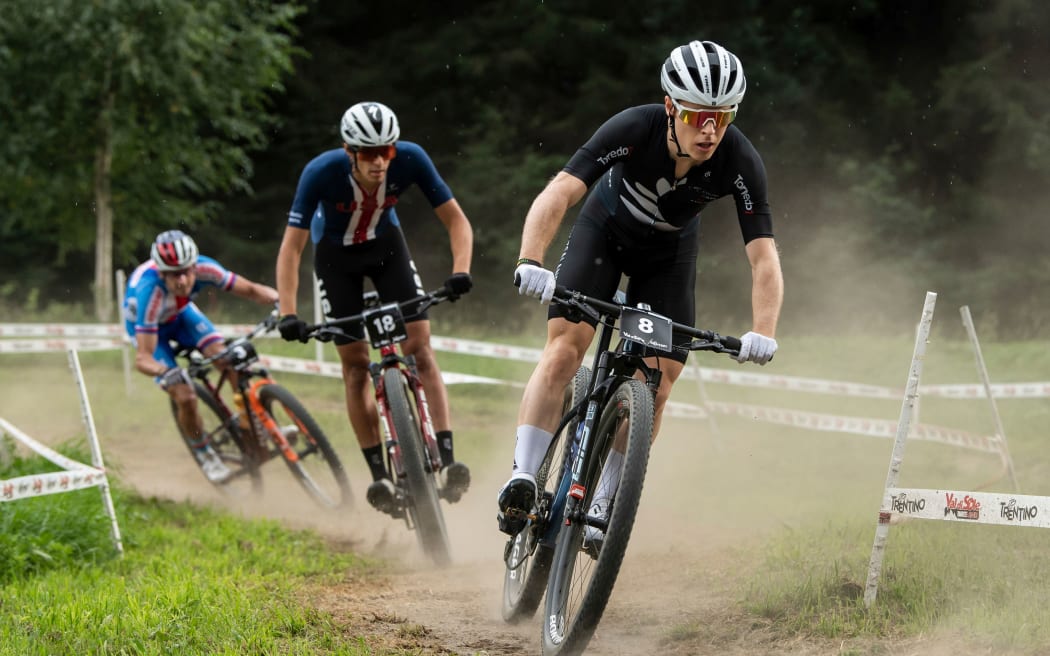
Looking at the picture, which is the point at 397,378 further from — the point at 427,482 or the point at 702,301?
the point at 702,301

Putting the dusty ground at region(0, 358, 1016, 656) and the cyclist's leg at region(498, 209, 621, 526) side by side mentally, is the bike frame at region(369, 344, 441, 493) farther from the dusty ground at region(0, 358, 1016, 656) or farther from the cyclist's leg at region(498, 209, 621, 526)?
the cyclist's leg at region(498, 209, 621, 526)

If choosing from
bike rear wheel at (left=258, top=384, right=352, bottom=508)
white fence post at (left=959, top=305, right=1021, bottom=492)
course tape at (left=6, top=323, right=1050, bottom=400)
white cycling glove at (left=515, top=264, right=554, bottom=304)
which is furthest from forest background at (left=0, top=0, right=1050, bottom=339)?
white cycling glove at (left=515, top=264, right=554, bottom=304)

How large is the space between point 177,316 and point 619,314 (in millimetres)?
5747

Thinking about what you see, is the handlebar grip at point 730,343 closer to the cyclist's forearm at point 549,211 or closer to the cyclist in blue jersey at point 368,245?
the cyclist's forearm at point 549,211

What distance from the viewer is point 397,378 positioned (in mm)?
6719

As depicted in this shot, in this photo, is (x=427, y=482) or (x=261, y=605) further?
(x=427, y=482)

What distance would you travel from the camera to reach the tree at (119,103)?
20562 mm

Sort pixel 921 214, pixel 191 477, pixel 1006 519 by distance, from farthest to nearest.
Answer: pixel 921 214 → pixel 191 477 → pixel 1006 519

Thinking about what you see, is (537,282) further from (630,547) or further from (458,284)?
(630,547)

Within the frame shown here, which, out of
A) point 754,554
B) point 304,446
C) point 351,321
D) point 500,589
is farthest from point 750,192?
point 304,446

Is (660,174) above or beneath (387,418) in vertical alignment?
above

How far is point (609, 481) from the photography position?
4.52 meters

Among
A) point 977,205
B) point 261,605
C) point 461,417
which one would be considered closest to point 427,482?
point 261,605

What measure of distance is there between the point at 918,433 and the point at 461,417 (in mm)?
4821
